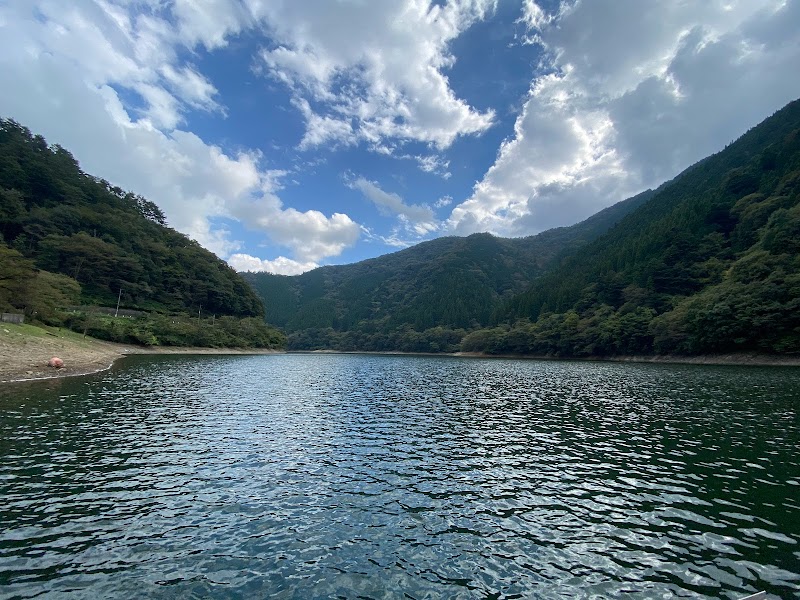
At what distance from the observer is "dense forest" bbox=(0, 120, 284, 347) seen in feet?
305

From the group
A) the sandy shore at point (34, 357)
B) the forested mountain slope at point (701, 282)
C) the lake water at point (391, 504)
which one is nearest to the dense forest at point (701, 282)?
the forested mountain slope at point (701, 282)

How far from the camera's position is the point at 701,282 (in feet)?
400

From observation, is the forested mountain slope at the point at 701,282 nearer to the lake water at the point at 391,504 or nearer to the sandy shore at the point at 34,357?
the lake water at the point at 391,504

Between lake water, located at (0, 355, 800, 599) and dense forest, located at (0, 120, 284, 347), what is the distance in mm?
65254

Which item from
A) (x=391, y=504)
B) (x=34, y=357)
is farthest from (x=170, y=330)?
(x=391, y=504)

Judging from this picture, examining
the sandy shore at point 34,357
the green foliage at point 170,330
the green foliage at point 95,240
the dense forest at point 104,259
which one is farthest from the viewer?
the green foliage at point 95,240

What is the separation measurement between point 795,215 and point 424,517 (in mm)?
129614

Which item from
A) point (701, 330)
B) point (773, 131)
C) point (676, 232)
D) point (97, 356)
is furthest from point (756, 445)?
point (773, 131)

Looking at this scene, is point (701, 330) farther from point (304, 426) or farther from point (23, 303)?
point (23, 303)

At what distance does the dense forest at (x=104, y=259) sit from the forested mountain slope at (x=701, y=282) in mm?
114949

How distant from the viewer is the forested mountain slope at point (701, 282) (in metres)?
81.2

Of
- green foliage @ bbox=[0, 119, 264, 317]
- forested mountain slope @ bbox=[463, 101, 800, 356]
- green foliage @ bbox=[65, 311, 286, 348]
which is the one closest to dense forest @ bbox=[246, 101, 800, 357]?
forested mountain slope @ bbox=[463, 101, 800, 356]

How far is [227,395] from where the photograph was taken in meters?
37.5

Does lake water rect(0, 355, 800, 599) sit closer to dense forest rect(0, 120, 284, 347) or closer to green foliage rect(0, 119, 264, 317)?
dense forest rect(0, 120, 284, 347)
